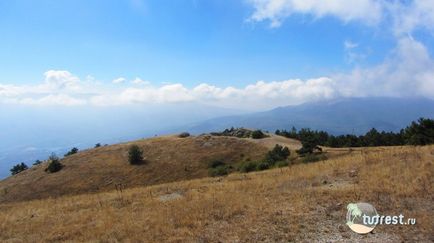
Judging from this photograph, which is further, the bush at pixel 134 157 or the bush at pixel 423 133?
the bush at pixel 134 157

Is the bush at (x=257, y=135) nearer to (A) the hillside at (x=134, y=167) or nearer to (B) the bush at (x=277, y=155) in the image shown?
(A) the hillside at (x=134, y=167)

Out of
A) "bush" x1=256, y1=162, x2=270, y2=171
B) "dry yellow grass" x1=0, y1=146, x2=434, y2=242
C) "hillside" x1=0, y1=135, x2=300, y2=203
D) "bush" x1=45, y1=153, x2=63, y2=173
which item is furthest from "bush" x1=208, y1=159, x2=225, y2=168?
"dry yellow grass" x1=0, y1=146, x2=434, y2=242

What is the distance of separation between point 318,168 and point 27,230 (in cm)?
1572

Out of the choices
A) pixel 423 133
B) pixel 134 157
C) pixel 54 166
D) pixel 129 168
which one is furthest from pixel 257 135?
pixel 54 166

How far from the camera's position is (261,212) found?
13.2m

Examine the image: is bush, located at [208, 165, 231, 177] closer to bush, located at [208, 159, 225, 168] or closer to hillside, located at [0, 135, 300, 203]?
hillside, located at [0, 135, 300, 203]

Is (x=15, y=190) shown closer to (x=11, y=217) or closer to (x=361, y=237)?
(x=11, y=217)

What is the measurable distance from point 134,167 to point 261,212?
40.9 meters

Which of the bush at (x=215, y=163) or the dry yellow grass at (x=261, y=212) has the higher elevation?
the dry yellow grass at (x=261, y=212)

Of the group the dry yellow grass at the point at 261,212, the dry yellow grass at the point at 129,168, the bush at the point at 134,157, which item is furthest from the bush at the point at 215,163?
the dry yellow grass at the point at 261,212

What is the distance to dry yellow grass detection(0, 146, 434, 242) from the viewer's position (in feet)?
35.4

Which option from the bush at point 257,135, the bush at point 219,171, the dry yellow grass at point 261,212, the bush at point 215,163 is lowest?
the bush at point 219,171

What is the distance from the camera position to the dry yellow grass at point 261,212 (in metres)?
10.8

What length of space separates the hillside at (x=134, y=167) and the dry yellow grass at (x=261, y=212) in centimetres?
2662
